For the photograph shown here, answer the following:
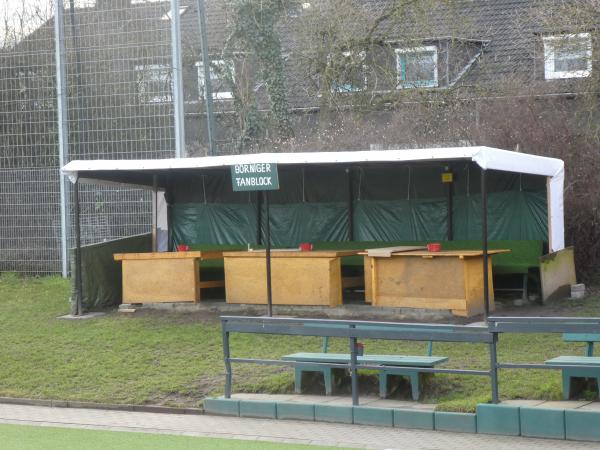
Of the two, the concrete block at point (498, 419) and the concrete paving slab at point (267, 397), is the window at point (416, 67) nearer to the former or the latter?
the concrete paving slab at point (267, 397)

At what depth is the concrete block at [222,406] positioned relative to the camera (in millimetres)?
11430

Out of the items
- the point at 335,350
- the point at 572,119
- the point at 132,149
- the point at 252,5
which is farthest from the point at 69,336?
the point at 252,5

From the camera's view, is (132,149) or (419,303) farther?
(132,149)

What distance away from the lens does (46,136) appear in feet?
76.2

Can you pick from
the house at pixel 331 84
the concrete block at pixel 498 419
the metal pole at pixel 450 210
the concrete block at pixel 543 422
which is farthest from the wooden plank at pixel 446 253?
the concrete block at pixel 543 422

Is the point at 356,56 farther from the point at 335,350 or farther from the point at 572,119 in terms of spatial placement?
the point at 335,350

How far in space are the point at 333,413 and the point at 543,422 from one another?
2.17 metres

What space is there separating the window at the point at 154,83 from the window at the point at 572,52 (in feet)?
23.8

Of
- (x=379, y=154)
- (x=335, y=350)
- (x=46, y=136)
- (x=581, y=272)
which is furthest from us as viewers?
(x=46, y=136)

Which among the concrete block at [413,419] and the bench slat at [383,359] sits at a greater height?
the bench slat at [383,359]

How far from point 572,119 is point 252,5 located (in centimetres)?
852

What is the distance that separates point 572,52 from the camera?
19250 millimetres

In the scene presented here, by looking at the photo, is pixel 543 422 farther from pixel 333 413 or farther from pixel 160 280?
pixel 160 280

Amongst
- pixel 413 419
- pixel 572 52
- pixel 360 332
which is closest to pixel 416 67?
pixel 572 52
